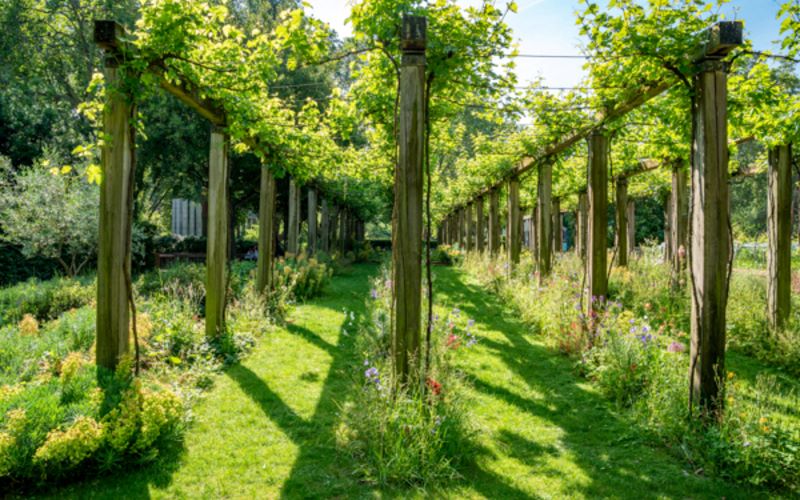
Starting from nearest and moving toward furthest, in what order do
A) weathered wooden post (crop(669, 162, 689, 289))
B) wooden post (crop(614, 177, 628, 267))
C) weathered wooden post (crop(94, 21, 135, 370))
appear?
weathered wooden post (crop(94, 21, 135, 370)), weathered wooden post (crop(669, 162, 689, 289)), wooden post (crop(614, 177, 628, 267))

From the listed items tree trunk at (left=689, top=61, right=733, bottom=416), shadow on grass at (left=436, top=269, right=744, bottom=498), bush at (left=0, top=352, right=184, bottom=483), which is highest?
tree trunk at (left=689, top=61, right=733, bottom=416)

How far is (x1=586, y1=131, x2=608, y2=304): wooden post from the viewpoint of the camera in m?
6.68

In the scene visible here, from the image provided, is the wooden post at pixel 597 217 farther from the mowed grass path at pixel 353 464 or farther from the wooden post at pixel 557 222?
the wooden post at pixel 557 222

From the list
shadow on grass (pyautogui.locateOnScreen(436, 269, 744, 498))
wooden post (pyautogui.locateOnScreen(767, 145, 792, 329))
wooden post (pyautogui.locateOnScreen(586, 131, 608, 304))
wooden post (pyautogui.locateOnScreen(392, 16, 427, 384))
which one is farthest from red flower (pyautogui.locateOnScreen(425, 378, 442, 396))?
wooden post (pyautogui.locateOnScreen(767, 145, 792, 329))

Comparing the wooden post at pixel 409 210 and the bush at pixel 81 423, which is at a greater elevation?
the wooden post at pixel 409 210

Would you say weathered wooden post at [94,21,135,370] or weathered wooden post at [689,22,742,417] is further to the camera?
weathered wooden post at [94,21,135,370]

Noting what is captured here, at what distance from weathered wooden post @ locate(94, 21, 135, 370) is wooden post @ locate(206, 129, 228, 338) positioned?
2181 millimetres

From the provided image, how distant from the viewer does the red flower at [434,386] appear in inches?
159

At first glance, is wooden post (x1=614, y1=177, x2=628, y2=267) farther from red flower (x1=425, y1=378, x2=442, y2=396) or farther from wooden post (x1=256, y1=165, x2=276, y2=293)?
wooden post (x1=256, y1=165, x2=276, y2=293)

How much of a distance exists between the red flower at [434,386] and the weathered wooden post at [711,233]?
6.71 feet

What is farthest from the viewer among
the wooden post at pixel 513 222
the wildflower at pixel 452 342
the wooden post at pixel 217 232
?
the wooden post at pixel 513 222

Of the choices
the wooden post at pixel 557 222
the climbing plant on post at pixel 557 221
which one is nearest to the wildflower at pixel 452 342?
the wooden post at pixel 557 222

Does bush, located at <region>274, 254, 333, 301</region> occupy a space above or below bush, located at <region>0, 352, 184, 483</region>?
above

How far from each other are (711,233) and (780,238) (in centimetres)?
398
